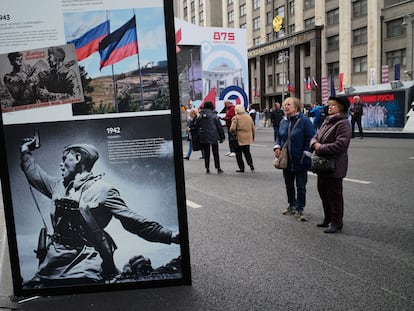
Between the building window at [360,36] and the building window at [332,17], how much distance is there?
10.3ft

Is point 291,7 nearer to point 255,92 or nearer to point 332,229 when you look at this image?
point 255,92

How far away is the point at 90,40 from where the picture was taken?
3.16 meters

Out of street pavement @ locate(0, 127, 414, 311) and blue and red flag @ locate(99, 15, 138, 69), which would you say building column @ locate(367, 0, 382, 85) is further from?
blue and red flag @ locate(99, 15, 138, 69)

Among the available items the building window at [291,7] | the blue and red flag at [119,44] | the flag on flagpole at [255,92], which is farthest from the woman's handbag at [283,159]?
the flag on flagpole at [255,92]

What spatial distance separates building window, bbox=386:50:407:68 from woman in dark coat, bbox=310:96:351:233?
145 feet

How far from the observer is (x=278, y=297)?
340cm

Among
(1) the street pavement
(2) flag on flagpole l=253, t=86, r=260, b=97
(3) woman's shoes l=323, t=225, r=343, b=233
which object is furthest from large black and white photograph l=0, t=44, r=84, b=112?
(2) flag on flagpole l=253, t=86, r=260, b=97

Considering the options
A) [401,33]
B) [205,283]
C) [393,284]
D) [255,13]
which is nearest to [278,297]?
[205,283]

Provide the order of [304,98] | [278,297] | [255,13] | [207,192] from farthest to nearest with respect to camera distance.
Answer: [255,13] < [304,98] < [207,192] < [278,297]

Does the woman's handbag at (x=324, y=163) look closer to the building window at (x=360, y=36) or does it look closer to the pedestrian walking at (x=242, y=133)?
the pedestrian walking at (x=242, y=133)

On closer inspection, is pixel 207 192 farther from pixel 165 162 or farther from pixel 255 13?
pixel 255 13

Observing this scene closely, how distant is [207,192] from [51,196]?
4781 millimetres

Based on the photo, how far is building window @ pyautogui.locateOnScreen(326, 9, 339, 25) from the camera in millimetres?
52609

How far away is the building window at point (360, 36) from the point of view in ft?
161
